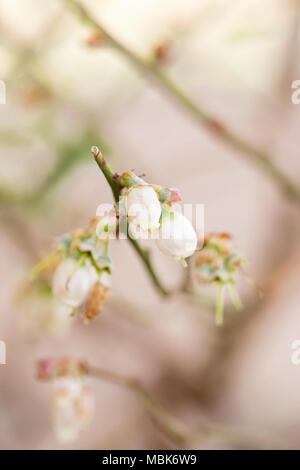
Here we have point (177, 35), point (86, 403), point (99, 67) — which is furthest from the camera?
point (99, 67)

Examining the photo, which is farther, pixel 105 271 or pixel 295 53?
pixel 295 53

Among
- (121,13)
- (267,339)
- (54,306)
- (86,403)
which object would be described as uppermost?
(121,13)

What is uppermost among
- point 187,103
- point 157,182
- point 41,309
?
point 157,182

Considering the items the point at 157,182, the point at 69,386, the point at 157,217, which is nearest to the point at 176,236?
the point at 157,217

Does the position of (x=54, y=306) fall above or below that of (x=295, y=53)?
below

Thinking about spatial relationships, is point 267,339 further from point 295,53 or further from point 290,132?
point 295,53

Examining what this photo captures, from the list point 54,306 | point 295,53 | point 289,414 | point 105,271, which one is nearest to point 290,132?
point 295,53

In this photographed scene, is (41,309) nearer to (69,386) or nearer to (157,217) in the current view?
(69,386)
